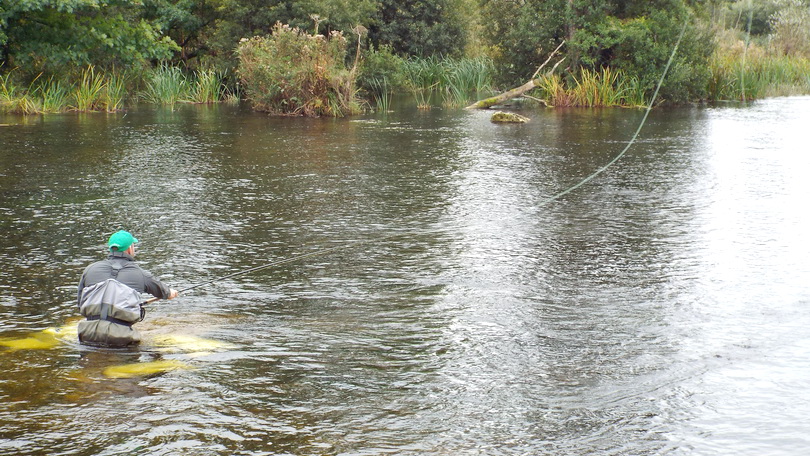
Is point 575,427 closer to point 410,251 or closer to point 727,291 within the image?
point 727,291

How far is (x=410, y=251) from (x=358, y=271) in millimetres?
948

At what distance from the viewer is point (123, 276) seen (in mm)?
6621

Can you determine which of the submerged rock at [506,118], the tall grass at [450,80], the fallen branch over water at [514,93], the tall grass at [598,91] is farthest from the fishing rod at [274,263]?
the tall grass at [450,80]

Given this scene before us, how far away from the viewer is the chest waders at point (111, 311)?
643 cm

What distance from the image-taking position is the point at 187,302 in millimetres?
7711

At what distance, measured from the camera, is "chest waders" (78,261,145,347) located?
643cm

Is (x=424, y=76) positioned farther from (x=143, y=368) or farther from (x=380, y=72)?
(x=143, y=368)

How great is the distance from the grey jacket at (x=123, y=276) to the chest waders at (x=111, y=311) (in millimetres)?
69

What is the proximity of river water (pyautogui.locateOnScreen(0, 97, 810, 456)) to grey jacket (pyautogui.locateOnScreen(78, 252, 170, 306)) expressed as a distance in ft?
1.26

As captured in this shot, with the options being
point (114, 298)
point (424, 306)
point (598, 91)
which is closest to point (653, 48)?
point (598, 91)

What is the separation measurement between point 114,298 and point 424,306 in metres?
2.47

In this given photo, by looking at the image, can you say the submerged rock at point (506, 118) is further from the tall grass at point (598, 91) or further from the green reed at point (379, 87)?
the green reed at point (379, 87)

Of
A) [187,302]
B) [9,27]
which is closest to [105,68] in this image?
[9,27]

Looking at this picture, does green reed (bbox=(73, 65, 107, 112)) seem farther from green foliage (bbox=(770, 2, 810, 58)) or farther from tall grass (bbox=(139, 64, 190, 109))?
green foliage (bbox=(770, 2, 810, 58))
